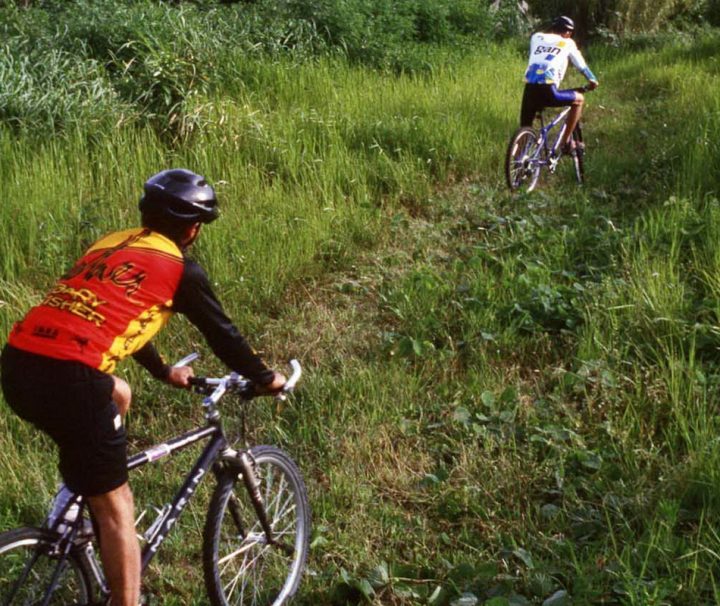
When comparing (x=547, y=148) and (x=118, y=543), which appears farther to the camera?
(x=547, y=148)

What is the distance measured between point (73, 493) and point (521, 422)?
2492 millimetres

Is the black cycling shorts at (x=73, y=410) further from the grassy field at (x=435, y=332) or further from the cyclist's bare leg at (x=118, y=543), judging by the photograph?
the grassy field at (x=435, y=332)

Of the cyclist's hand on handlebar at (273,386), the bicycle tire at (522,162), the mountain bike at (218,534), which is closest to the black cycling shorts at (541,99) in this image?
the bicycle tire at (522,162)

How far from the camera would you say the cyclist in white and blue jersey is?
835cm

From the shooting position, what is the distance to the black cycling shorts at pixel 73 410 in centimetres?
239

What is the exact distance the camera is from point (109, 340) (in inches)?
97.1

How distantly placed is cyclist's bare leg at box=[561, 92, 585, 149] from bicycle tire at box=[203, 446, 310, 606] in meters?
6.16

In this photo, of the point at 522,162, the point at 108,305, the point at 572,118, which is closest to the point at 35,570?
the point at 108,305

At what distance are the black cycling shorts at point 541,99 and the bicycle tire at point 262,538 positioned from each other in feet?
20.1

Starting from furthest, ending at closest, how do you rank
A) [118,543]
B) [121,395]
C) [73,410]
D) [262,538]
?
[262,538] → [121,395] → [118,543] → [73,410]

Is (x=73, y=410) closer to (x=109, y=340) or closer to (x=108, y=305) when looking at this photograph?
(x=109, y=340)

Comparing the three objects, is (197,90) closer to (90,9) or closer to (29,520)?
(90,9)

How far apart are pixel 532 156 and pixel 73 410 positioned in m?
6.64

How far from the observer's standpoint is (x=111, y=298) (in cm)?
248
